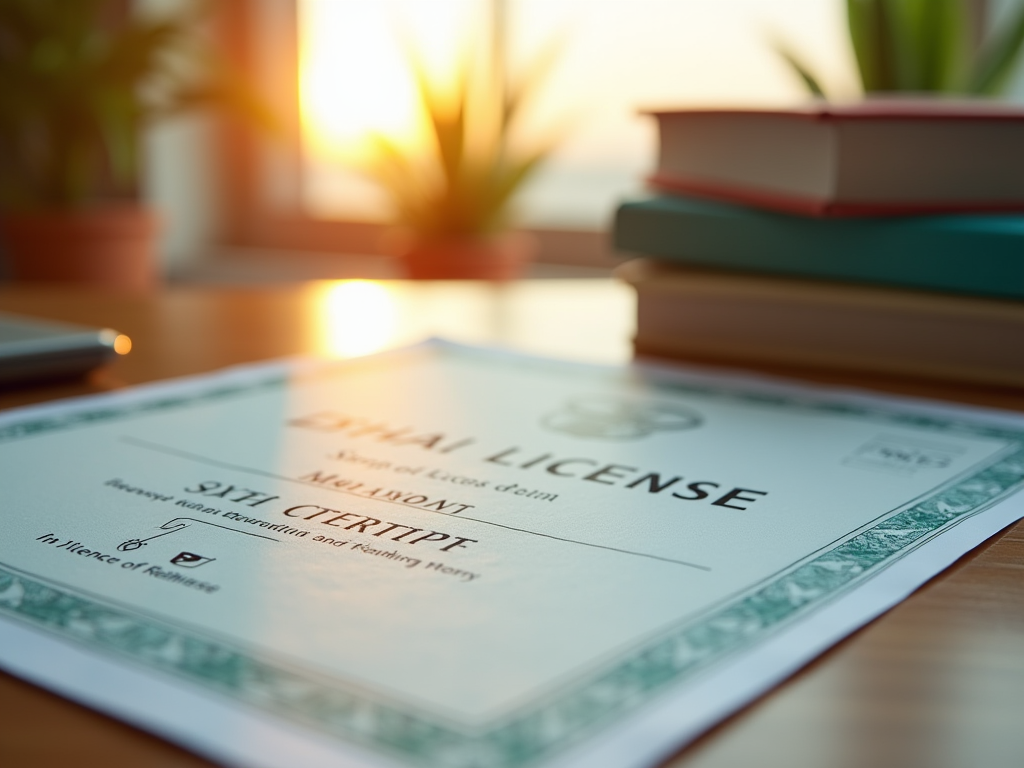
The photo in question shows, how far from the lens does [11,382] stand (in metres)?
0.61

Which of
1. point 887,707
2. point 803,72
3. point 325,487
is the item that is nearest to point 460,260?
point 803,72

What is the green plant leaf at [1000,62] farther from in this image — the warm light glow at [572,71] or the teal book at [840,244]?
the teal book at [840,244]

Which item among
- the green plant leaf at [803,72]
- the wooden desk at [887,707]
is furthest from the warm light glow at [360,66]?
the wooden desk at [887,707]

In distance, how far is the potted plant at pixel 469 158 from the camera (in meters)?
2.02

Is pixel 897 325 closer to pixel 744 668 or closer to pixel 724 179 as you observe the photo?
pixel 724 179

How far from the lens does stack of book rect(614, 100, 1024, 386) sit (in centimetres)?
62

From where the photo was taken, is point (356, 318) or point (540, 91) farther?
point (540, 91)

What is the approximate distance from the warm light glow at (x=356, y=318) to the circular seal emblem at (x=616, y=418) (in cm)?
20

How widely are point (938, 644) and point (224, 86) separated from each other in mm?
2036

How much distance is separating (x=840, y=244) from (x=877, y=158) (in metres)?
0.06

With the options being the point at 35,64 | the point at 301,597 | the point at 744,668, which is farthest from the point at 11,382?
the point at 35,64

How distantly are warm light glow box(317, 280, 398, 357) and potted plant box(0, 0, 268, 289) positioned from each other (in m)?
1.10

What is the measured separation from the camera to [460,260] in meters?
1.88

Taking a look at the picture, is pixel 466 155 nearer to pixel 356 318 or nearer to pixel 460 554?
pixel 356 318
